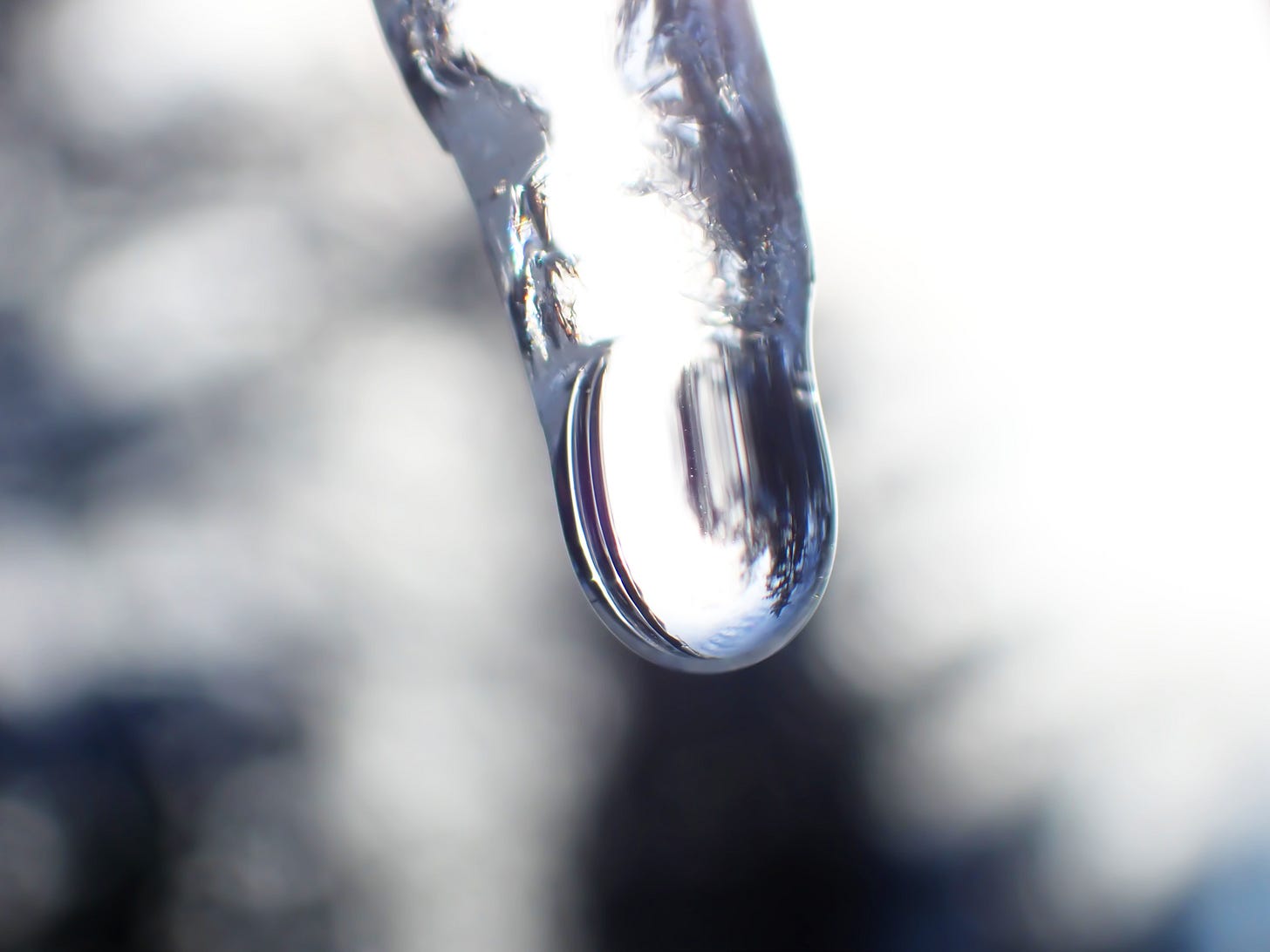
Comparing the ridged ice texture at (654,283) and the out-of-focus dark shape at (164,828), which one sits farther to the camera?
the out-of-focus dark shape at (164,828)

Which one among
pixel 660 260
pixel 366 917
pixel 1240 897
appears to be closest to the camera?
pixel 660 260

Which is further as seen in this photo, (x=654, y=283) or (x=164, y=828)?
(x=164, y=828)

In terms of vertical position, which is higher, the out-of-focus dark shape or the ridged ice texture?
the ridged ice texture

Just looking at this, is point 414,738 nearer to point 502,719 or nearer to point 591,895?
point 502,719

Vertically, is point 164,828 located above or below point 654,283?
below

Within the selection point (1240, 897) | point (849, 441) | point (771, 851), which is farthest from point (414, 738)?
point (1240, 897)

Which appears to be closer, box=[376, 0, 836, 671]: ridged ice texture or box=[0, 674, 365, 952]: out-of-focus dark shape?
box=[376, 0, 836, 671]: ridged ice texture

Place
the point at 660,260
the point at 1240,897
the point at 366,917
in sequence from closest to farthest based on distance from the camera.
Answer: the point at 660,260 < the point at 366,917 < the point at 1240,897

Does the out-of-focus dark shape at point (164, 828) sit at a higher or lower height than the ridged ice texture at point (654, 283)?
lower
